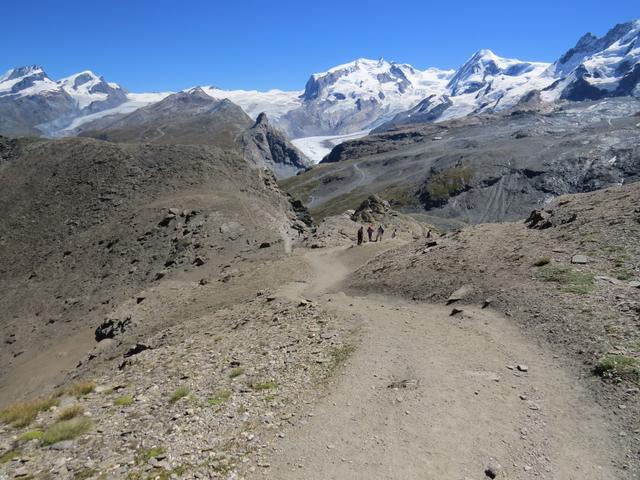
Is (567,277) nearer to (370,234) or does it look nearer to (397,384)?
(397,384)

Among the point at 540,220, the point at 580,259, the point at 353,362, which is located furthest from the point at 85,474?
the point at 540,220

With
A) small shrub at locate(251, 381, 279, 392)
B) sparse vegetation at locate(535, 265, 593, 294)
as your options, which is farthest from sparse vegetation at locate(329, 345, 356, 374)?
A: sparse vegetation at locate(535, 265, 593, 294)

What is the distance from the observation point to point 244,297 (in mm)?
33750

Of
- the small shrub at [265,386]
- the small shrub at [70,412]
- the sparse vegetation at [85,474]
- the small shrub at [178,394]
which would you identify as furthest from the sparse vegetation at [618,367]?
the small shrub at [70,412]

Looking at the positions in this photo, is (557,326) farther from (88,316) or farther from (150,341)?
(88,316)

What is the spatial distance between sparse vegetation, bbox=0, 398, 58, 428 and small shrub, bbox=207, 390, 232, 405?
5.70 meters

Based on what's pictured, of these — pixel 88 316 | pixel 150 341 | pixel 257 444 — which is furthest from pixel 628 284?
pixel 88 316

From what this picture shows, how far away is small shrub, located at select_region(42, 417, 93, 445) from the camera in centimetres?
1472

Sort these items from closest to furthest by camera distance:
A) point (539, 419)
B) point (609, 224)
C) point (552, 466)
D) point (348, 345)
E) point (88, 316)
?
point (552, 466) < point (539, 419) < point (348, 345) < point (609, 224) < point (88, 316)

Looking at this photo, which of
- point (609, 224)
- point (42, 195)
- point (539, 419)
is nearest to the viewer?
point (539, 419)

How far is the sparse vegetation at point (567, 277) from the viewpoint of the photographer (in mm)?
22938

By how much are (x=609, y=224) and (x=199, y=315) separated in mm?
25534

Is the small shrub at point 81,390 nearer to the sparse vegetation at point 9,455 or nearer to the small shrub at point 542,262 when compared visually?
the sparse vegetation at point 9,455

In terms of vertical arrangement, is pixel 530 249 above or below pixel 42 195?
below
